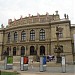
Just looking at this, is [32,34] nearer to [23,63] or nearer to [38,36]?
[38,36]

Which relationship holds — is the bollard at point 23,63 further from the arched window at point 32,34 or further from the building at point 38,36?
the arched window at point 32,34

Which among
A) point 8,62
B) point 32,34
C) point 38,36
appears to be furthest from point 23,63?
point 32,34

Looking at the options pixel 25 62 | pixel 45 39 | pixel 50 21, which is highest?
pixel 50 21

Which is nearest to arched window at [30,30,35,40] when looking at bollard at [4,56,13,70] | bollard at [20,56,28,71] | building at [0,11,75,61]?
building at [0,11,75,61]

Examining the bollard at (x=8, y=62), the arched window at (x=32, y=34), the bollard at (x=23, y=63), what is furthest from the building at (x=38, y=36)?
the bollard at (x=23, y=63)

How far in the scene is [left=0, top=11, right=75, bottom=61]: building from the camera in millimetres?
50719

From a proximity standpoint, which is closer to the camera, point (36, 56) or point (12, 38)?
point (36, 56)

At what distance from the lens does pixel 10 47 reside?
5766 cm

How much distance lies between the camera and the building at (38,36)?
5072cm

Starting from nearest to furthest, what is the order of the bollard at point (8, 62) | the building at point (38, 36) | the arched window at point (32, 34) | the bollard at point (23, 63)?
the bollard at point (23, 63), the bollard at point (8, 62), the building at point (38, 36), the arched window at point (32, 34)

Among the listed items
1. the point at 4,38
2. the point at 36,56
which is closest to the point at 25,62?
the point at 36,56

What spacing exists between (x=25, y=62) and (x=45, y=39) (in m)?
27.9

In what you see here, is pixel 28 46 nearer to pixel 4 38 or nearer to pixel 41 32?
pixel 41 32

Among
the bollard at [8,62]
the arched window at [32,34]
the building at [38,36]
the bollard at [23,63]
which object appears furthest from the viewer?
the arched window at [32,34]
